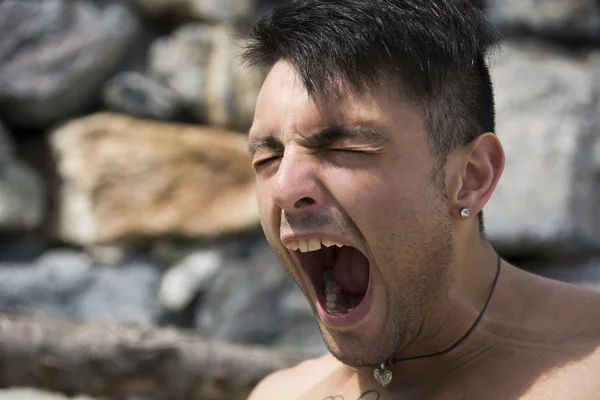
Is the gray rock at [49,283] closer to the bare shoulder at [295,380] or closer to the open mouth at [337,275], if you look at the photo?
the bare shoulder at [295,380]

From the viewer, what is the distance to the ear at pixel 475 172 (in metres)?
1.23

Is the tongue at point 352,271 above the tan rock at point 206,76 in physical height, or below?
above

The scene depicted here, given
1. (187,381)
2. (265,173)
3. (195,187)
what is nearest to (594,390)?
(265,173)

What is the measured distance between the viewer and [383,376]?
1324mm

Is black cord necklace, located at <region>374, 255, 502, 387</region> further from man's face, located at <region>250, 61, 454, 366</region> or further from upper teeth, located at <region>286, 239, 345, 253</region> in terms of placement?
upper teeth, located at <region>286, 239, 345, 253</region>

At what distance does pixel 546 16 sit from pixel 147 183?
1794mm

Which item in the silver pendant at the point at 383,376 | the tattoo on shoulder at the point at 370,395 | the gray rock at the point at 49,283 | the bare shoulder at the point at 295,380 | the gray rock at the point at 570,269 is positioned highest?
the silver pendant at the point at 383,376

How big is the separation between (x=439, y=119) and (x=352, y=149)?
5.5 inches

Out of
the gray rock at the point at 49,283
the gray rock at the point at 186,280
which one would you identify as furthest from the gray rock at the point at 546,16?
the gray rock at the point at 49,283

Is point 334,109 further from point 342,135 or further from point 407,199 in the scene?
point 407,199

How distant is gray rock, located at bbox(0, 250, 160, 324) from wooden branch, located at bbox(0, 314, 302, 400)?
118 cm

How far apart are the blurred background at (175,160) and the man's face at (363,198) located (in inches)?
79.4

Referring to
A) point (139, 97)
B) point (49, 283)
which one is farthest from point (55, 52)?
point (49, 283)

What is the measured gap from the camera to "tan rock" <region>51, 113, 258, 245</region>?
137 inches
